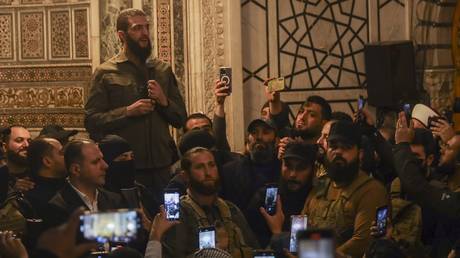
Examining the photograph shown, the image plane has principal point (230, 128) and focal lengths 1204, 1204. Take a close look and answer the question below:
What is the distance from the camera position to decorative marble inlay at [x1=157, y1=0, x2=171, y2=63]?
13.6m

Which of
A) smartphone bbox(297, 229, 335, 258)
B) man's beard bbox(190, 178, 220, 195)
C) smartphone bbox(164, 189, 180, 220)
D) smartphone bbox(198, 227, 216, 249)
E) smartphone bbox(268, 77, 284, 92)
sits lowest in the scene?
smartphone bbox(198, 227, 216, 249)

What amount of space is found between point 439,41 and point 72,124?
4290mm

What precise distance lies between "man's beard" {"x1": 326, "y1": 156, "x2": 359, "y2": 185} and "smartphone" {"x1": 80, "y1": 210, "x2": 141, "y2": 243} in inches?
143

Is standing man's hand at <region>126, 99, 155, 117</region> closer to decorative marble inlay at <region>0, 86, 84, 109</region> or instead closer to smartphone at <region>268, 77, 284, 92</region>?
smartphone at <region>268, 77, 284, 92</region>

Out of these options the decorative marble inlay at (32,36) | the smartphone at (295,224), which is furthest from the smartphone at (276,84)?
the decorative marble inlay at (32,36)

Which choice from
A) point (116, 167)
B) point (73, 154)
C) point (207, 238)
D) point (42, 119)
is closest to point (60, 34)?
point (42, 119)

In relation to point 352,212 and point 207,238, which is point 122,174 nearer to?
point 207,238

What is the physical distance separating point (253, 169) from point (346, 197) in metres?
1.59

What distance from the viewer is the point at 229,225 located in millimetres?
7258

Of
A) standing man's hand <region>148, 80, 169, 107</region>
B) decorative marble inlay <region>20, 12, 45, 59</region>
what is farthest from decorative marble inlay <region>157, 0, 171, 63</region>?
standing man's hand <region>148, 80, 169, 107</region>

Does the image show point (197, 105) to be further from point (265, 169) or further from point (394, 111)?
point (265, 169)

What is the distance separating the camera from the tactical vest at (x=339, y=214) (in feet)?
23.4

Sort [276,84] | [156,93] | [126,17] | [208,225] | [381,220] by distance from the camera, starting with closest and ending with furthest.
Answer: [381,220], [208,225], [156,93], [126,17], [276,84]

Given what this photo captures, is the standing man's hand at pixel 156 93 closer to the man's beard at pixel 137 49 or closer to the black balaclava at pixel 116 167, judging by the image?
the man's beard at pixel 137 49
